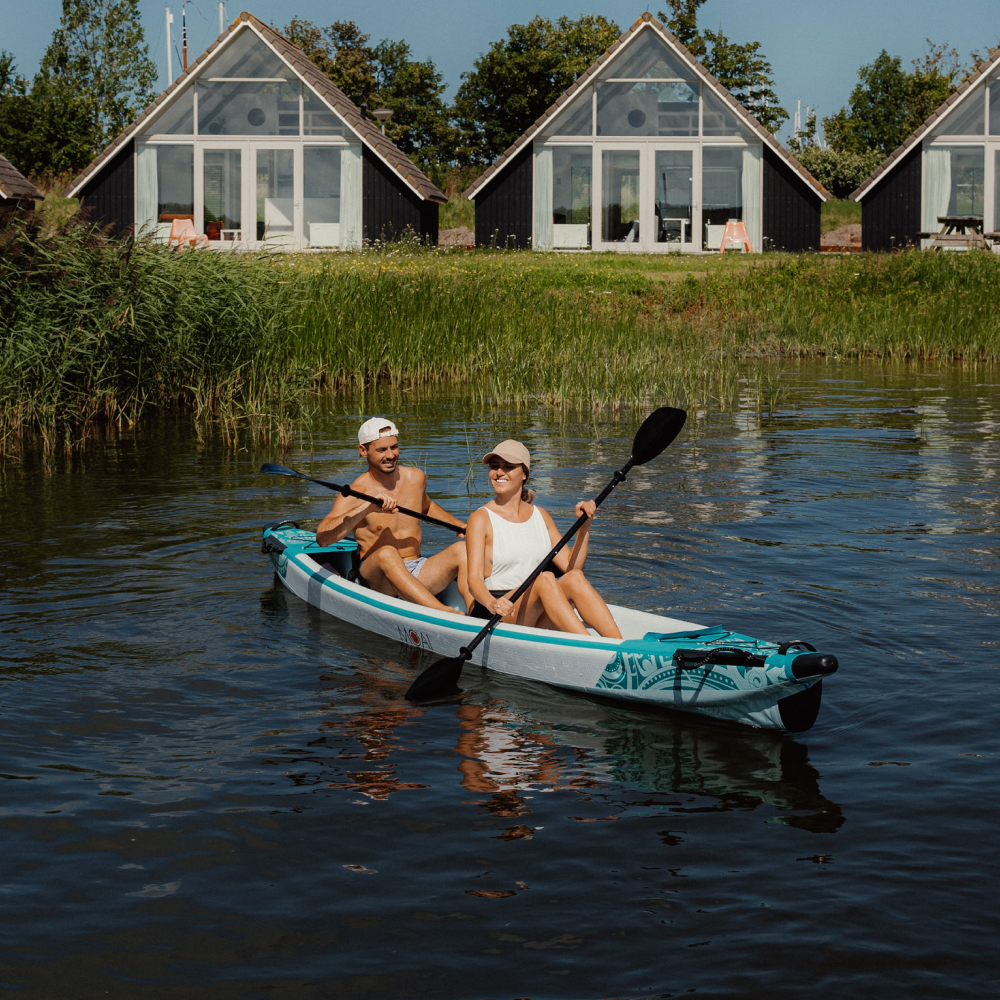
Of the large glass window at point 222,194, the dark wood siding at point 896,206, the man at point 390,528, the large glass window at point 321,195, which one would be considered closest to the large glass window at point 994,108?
the dark wood siding at point 896,206

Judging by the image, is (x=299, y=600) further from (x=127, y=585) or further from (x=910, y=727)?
(x=910, y=727)

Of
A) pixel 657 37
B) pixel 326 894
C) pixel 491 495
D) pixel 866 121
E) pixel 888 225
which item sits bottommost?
pixel 326 894

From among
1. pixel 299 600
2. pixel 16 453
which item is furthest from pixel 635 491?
pixel 16 453

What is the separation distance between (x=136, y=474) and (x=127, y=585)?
12.6 feet

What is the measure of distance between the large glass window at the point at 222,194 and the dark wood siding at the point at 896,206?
14.1 meters

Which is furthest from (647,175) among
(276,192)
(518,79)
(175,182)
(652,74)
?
(518,79)

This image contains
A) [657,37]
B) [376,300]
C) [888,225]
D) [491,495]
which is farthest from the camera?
[888,225]

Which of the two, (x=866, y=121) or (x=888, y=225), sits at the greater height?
(x=866, y=121)

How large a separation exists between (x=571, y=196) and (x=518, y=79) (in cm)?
2252

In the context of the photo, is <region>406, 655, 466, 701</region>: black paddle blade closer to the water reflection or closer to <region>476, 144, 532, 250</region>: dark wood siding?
the water reflection

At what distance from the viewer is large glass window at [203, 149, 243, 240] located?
98.7ft

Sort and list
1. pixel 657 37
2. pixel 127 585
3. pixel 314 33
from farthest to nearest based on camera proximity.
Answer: pixel 314 33, pixel 657 37, pixel 127 585

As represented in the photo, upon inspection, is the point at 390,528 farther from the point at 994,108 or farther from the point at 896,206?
the point at 994,108

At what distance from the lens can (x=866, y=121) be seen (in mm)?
57719
